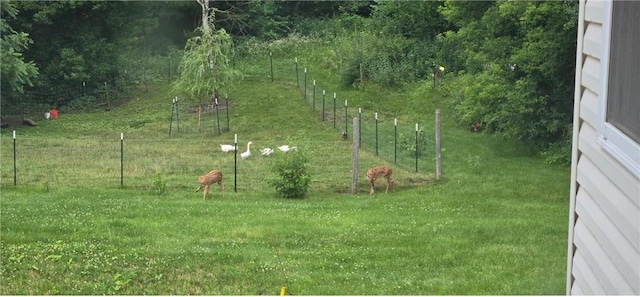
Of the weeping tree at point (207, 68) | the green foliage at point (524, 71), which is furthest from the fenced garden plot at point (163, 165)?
the weeping tree at point (207, 68)

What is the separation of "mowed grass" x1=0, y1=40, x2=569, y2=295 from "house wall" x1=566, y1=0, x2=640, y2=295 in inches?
122

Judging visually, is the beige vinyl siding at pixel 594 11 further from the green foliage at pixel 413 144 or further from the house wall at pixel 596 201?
the green foliage at pixel 413 144

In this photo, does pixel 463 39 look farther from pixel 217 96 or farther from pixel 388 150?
pixel 217 96

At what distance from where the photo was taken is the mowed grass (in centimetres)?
782

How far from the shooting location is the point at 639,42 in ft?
9.70

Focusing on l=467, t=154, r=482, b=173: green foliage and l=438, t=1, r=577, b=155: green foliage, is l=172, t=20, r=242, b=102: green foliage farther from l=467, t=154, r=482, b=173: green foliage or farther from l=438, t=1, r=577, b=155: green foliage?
l=467, t=154, r=482, b=173: green foliage

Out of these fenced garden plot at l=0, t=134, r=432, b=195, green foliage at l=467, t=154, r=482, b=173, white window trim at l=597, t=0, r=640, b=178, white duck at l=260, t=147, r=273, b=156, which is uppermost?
white window trim at l=597, t=0, r=640, b=178

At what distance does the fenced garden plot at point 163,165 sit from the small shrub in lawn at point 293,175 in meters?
0.31

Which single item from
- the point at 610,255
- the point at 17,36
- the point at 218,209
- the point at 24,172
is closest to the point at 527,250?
the point at 218,209

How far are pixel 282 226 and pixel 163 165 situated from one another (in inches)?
233

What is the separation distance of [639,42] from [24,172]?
13582 millimetres

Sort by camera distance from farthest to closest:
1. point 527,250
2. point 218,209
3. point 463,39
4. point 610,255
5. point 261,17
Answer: point 261,17 < point 463,39 < point 218,209 < point 527,250 < point 610,255

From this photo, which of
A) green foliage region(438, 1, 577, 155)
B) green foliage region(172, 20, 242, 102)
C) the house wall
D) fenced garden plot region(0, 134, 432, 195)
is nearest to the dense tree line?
green foliage region(438, 1, 577, 155)

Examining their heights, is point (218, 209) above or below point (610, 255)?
below
